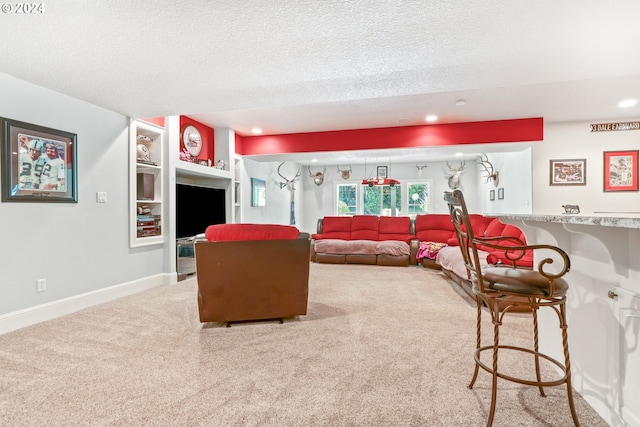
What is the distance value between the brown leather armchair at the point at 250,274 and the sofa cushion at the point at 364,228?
12.9 feet

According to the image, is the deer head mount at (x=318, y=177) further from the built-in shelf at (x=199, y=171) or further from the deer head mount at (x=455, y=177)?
the built-in shelf at (x=199, y=171)

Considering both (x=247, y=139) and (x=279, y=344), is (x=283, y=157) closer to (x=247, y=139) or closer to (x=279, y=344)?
(x=247, y=139)

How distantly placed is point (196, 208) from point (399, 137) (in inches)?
139

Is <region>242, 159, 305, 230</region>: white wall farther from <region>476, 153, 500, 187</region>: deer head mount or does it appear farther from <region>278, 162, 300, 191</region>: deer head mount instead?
<region>476, 153, 500, 187</region>: deer head mount

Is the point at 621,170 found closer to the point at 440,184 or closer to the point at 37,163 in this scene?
the point at 440,184

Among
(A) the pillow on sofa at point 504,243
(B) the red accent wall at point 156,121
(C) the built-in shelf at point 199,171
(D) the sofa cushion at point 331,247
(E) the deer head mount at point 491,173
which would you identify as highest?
(B) the red accent wall at point 156,121

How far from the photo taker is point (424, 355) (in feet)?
6.95

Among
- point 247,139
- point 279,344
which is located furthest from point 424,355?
point 247,139

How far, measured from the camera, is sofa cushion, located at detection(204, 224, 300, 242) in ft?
8.49

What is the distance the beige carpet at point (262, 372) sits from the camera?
150 cm

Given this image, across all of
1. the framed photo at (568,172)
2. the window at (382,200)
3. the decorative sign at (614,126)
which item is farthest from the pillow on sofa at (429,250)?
the window at (382,200)

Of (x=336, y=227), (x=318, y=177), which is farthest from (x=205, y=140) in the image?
(x=318, y=177)

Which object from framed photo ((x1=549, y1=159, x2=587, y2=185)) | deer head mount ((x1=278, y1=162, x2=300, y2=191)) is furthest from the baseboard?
framed photo ((x1=549, y1=159, x2=587, y2=185))

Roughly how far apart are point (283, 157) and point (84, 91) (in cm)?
369
